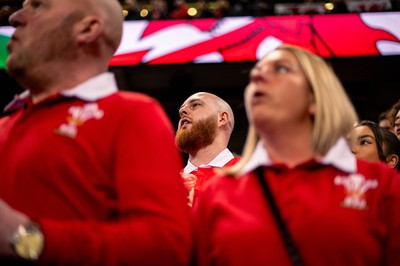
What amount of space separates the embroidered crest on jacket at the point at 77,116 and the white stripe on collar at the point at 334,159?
1.58 ft

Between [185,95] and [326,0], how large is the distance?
3.07 m

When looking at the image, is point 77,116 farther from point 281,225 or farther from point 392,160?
point 392,160

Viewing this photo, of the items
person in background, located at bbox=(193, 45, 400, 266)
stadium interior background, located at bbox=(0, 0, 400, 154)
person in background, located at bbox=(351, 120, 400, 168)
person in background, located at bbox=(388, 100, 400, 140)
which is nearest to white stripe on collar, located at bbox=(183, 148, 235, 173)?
person in background, located at bbox=(351, 120, 400, 168)

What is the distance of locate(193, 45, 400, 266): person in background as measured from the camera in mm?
1498

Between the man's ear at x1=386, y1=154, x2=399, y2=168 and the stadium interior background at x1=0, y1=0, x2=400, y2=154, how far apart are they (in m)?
4.16

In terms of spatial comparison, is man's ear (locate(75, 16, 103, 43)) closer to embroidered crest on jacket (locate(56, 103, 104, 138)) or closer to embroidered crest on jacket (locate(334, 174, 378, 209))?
embroidered crest on jacket (locate(56, 103, 104, 138))

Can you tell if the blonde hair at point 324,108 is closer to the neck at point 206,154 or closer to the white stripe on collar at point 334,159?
the white stripe on collar at point 334,159

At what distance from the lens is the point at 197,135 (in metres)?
3.88

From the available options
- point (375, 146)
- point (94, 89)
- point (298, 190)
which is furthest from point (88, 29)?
point (375, 146)

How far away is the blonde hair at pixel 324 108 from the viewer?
1.69m

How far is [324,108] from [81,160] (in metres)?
0.76

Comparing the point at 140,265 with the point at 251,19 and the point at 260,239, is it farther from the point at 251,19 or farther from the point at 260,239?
the point at 251,19

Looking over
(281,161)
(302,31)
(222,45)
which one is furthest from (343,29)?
(281,161)

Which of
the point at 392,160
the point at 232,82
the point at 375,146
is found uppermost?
the point at 375,146
